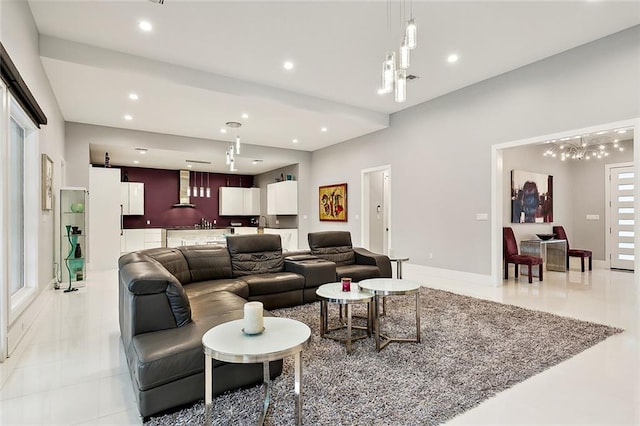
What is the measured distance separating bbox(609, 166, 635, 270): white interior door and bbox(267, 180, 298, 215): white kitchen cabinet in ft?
24.7

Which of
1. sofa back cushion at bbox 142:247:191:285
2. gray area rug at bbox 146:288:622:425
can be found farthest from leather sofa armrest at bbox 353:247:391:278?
sofa back cushion at bbox 142:247:191:285

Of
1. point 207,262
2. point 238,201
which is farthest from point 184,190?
point 207,262

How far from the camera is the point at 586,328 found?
10.8ft

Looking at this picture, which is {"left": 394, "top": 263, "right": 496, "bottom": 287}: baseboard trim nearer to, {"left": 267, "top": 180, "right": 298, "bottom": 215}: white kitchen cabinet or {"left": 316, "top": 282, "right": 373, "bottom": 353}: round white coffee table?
{"left": 316, "top": 282, "right": 373, "bottom": 353}: round white coffee table

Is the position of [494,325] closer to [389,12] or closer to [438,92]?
[389,12]

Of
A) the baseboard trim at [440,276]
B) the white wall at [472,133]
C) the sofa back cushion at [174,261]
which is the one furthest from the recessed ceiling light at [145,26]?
the baseboard trim at [440,276]

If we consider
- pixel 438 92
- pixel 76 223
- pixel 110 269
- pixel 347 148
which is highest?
pixel 438 92

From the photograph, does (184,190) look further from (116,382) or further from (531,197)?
(531,197)

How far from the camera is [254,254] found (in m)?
4.28

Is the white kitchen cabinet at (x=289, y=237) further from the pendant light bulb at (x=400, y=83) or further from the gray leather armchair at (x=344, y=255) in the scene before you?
the pendant light bulb at (x=400, y=83)

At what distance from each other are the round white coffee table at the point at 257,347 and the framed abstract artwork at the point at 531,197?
20.6 ft

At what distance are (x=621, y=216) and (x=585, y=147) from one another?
5.59ft

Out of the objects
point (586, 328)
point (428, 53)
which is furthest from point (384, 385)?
point (428, 53)

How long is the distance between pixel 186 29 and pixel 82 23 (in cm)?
113
